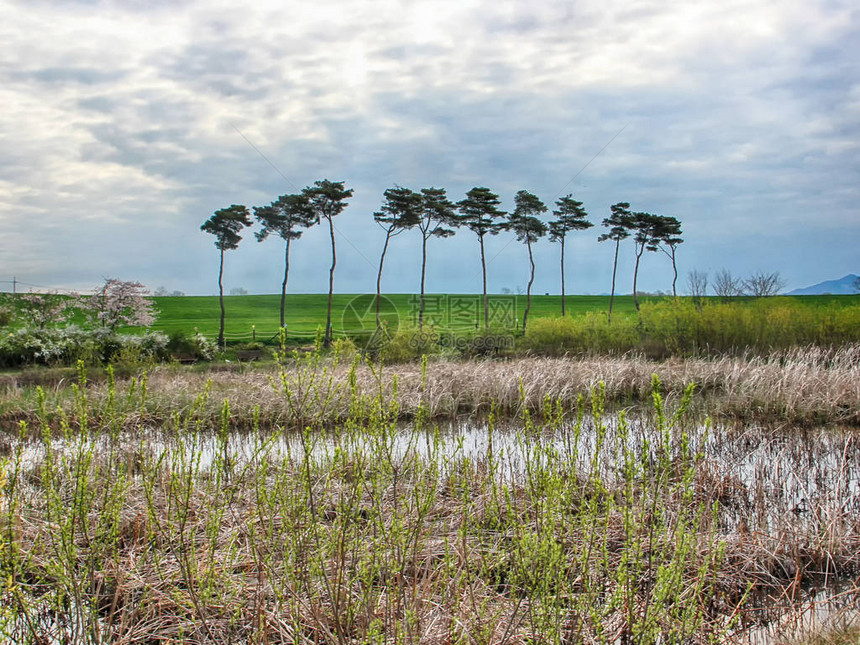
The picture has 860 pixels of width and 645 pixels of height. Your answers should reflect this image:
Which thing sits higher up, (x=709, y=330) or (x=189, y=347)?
(x=709, y=330)

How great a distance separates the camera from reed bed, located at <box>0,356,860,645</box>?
105 inches

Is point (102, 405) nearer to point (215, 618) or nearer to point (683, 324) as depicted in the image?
point (215, 618)

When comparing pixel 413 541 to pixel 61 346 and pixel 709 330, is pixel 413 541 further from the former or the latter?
pixel 61 346

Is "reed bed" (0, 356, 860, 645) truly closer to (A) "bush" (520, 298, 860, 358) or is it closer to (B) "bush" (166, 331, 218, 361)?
(A) "bush" (520, 298, 860, 358)

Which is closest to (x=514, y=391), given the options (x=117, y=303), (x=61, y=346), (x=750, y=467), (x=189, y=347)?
(x=750, y=467)

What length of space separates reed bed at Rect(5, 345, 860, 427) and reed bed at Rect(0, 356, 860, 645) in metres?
2.26

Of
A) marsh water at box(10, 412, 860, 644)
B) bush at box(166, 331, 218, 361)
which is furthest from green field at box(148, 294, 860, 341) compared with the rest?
marsh water at box(10, 412, 860, 644)

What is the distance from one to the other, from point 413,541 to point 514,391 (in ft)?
23.5

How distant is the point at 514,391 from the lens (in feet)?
36.9

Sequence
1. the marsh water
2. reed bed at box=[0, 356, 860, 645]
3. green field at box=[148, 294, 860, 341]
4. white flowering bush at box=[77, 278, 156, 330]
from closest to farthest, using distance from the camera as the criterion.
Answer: reed bed at box=[0, 356, 860, 645] → the marsh water → white flowering bush at box=[77, 278, 156, 330] → green field at box=[148, 294, 860, 341]

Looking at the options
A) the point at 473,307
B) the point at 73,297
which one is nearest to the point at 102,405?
the point at 73,297

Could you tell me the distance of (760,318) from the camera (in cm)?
1641

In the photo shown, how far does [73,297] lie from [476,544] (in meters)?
27.6

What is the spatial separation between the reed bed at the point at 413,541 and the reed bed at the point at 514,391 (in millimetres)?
2257
